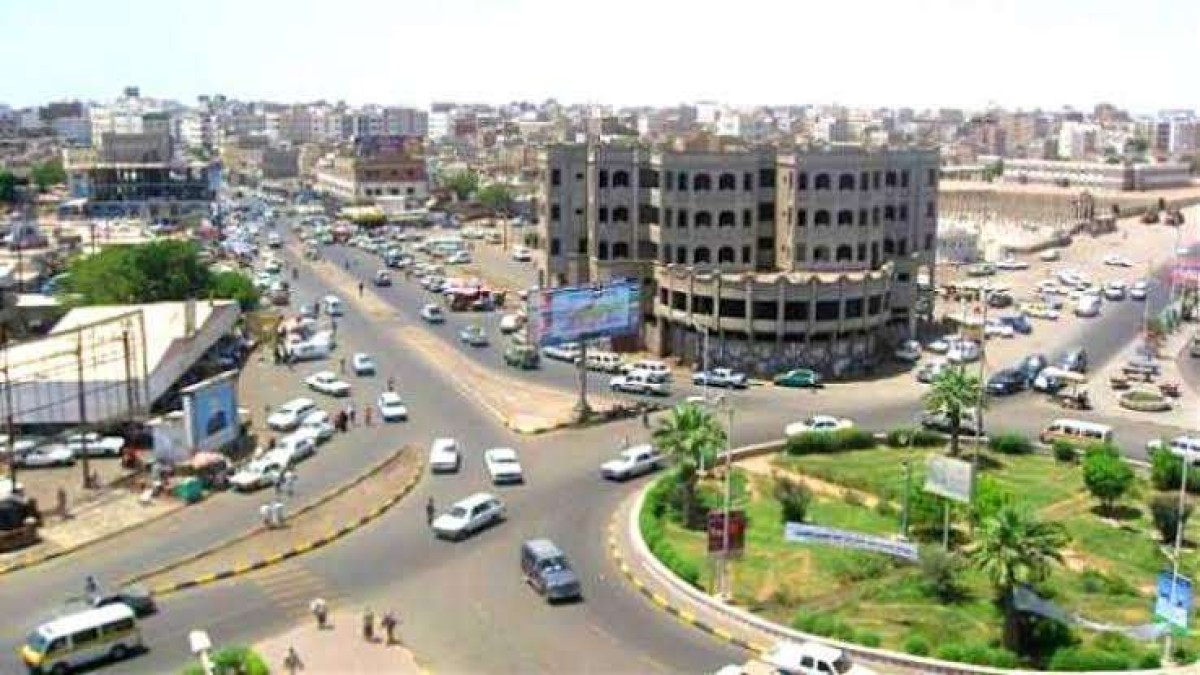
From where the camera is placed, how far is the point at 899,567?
4225 cm

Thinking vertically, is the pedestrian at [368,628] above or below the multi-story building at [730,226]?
below

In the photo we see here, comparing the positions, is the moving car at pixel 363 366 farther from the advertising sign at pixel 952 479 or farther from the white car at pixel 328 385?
the advertising sign at pixel 952 479

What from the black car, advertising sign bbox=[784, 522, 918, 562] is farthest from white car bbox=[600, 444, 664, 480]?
the black car

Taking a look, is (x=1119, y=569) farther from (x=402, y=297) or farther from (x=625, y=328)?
(x=402, y=297)

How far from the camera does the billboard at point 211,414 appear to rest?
5434cm

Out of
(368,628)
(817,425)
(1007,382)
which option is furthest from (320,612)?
(1007,382)

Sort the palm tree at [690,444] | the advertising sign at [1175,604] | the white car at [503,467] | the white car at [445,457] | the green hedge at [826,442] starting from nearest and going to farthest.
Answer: the advertising sign at [1175,604] < the palm tree at [690,444] < the white car at [503,467] < the white car at [445,457] < the green hedge at [826,442]

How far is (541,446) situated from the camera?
2328 inches

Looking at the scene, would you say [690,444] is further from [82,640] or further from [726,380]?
[726,380]

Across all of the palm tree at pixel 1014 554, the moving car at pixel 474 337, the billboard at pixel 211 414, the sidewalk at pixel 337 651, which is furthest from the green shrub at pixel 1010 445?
the moving car at pixel 474 337

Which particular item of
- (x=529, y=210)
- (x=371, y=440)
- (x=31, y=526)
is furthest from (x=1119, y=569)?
(x=529, y=210)

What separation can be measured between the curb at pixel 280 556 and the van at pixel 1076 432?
31640mm

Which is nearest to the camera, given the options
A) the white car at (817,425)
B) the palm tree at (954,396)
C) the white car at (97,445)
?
the palm tree at (954,396)

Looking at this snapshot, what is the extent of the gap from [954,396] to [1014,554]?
65.9 feet
